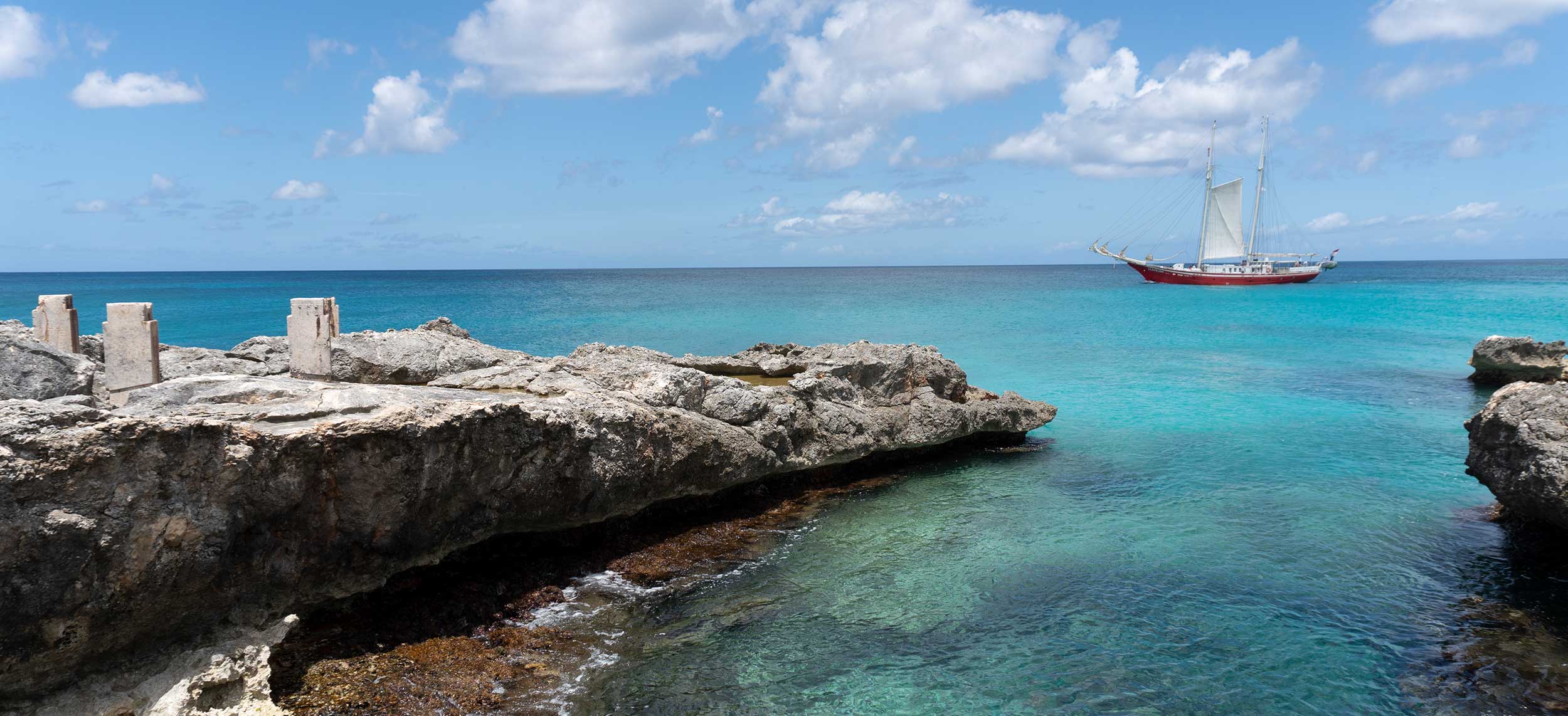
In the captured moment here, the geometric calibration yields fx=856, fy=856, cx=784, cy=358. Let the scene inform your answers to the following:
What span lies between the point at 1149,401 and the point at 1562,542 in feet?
43.0

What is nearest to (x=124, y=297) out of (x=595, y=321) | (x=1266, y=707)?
(x=595, y=321)

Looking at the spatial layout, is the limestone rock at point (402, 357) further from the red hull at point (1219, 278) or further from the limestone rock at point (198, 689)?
the red hull at point (1219, 278)

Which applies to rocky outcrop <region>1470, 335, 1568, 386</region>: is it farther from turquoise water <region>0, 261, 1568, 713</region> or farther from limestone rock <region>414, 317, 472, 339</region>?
limestone rock <region>414, 317, 472, 339</region>

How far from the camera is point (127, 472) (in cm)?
679

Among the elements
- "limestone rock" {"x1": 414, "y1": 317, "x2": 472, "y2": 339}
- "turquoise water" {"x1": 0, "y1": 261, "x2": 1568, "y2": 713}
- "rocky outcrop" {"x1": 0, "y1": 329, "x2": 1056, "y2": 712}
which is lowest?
"turquoise water" {"x1": 0, "y1": 261, "x2": 1568, "y2": 713}

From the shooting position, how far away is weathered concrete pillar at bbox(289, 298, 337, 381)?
461 inches

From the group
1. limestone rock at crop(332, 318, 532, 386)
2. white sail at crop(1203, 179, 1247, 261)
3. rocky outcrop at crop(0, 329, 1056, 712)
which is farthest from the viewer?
white sail at crop(1203, 179, 1247, 261)

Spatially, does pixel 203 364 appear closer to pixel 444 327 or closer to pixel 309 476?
pixel 444 327

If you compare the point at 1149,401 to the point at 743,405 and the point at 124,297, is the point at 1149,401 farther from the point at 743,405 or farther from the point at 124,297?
the point at 124,297

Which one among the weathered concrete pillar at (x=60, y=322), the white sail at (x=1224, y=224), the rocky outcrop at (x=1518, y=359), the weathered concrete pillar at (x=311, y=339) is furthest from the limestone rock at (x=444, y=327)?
the white sail at (x=1224, y=224)

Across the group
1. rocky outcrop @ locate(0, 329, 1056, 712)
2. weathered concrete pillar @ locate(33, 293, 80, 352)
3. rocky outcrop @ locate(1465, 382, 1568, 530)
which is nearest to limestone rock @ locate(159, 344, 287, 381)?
weathered concrete pillar @ locate(33, 293, 80, 352)

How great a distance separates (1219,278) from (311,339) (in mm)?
93202

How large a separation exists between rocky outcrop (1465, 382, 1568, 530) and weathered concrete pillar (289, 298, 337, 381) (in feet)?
51.2

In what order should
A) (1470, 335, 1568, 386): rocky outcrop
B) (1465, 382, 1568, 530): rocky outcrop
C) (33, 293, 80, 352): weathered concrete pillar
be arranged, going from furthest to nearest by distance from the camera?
(1470, 335, 1568, 386): rocky outcrop < (33, 293, 80, 352): weathered concrete pillar < (1465, 382, 1568, 530): rocky outcrop
